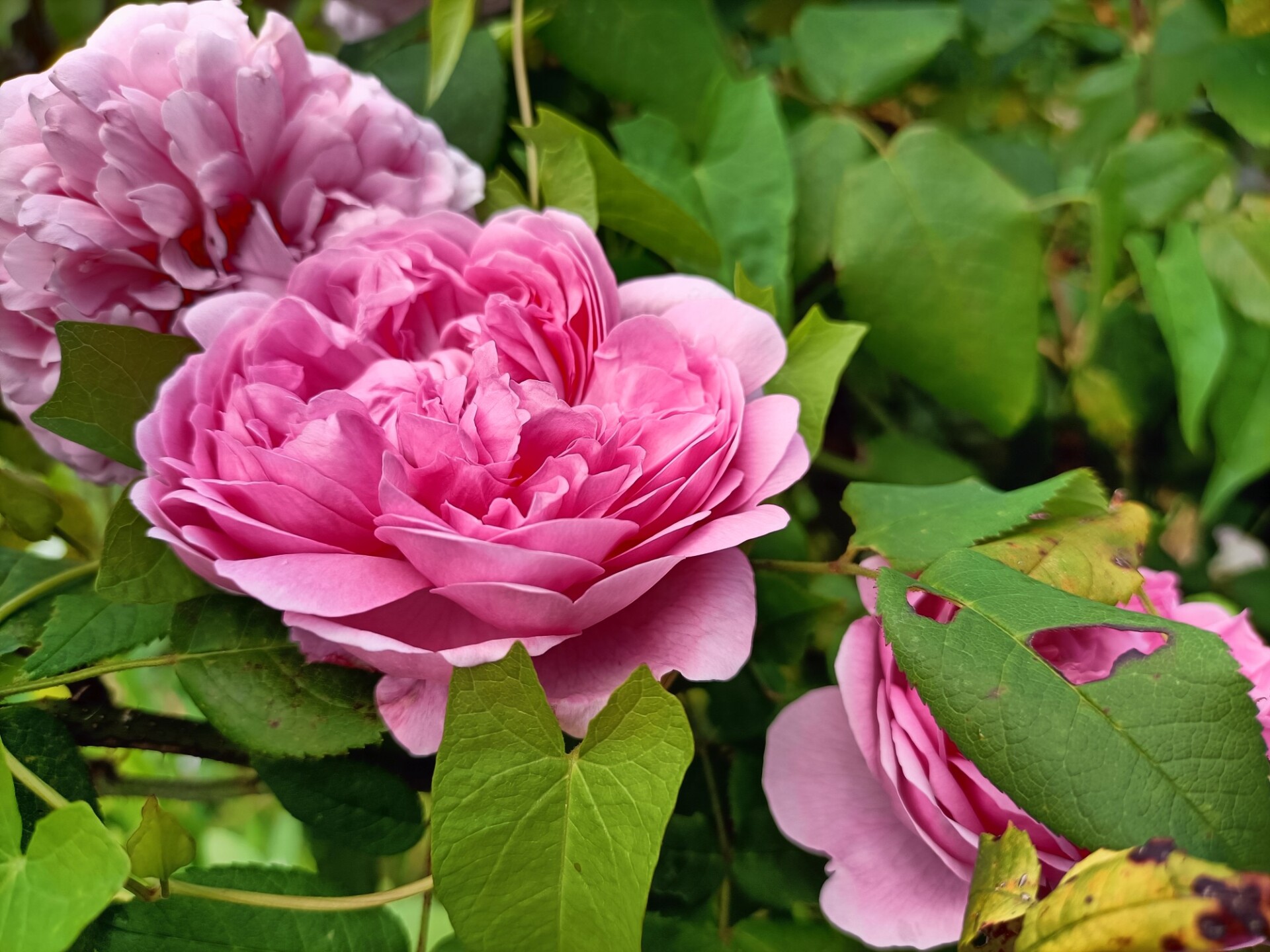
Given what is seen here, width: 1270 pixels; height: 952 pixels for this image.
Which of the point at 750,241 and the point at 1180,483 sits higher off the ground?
the point at 750,241

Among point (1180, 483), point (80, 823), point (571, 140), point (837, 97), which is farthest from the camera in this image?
point (1180, 483)

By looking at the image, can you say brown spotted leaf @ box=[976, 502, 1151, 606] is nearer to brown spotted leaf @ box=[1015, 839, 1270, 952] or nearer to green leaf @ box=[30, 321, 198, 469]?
brown spotted leaf @ box=[1015, 839, 1270, 952]

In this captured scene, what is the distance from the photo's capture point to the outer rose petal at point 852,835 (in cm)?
24

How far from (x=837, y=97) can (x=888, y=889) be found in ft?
1.10

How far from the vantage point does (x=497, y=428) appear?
22 centimetres

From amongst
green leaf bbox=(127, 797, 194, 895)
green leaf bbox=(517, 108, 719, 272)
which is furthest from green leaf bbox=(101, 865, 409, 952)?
green leaf bbox=(517, 108, 719, 272)

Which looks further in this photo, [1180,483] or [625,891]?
[1180,483]

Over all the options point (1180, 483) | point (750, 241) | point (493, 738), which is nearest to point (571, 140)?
point (750, 241)

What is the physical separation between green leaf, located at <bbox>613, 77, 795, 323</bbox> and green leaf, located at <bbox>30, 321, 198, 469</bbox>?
0.19 meters

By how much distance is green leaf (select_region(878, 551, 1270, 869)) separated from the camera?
0.68 feet

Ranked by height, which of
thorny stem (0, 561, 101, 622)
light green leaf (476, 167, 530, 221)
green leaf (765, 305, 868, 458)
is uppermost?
light green leaf (476, 167, 530, 221)

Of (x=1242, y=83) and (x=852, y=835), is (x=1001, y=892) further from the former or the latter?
(x=1242, y=83)

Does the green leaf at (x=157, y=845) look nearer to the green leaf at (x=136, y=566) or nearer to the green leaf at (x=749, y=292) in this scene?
the green leaf at (x=136, y=566)

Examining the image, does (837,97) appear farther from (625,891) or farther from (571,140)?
(625,891)
